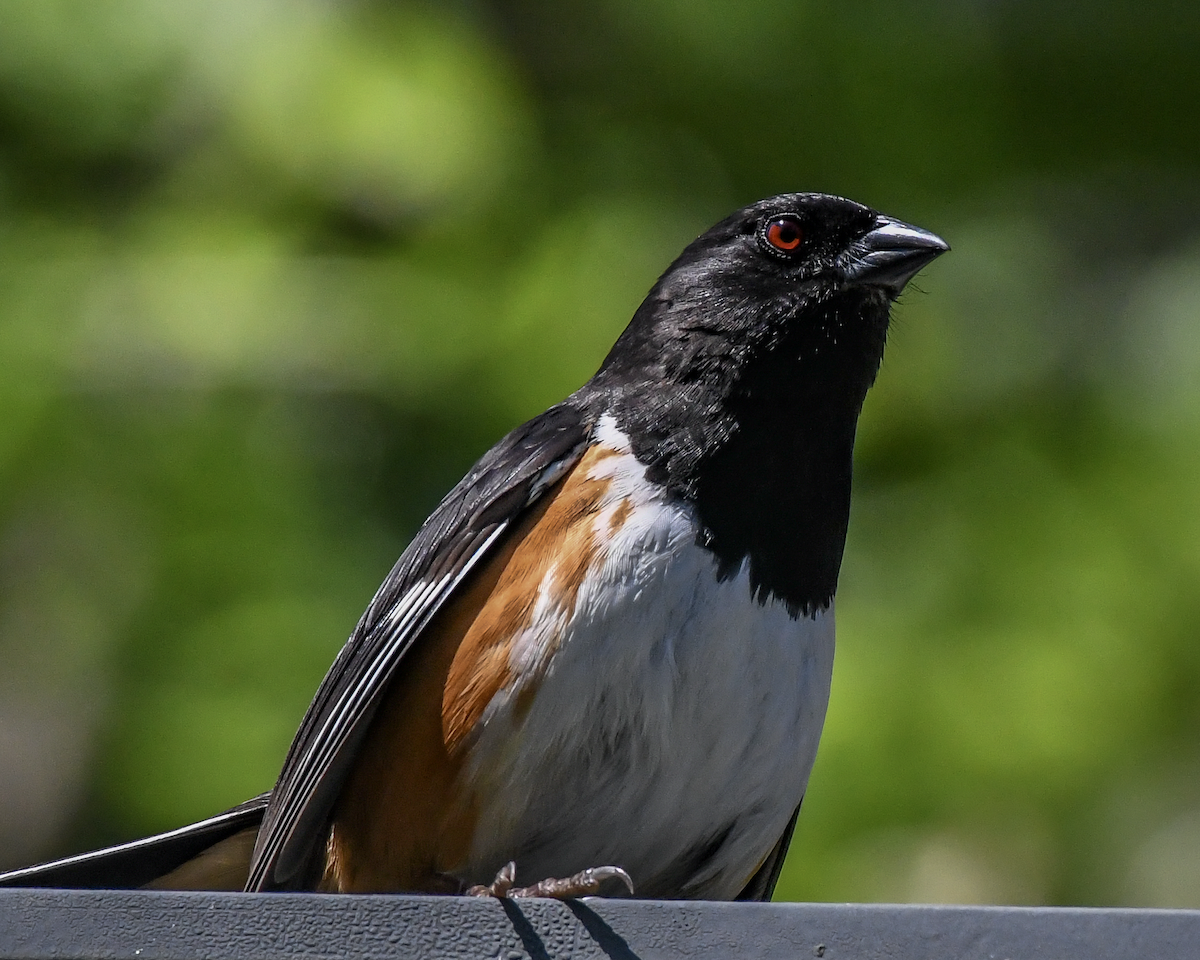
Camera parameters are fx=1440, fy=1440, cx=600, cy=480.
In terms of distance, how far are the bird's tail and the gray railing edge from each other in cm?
90

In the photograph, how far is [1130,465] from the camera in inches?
151

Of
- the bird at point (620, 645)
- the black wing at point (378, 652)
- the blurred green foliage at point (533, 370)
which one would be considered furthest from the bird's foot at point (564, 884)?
the blurred green foliage at point (533, 370)

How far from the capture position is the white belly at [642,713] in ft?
7.45

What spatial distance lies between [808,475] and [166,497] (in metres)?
1.94

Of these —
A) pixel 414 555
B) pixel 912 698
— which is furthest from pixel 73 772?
pixel 912 698

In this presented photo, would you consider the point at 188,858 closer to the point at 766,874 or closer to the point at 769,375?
the point at 766,874

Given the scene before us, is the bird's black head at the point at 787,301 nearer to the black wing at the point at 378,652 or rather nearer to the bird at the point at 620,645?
the bird at the point at 620,645

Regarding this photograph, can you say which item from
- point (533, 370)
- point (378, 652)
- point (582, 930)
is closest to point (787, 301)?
point (378, 652)

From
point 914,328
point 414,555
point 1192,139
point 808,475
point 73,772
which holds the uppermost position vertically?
point 1192,139

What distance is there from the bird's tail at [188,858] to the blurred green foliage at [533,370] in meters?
0.87

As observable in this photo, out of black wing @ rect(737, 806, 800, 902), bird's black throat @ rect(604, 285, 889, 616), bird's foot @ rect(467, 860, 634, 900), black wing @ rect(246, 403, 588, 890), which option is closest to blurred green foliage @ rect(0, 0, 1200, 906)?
black wing @ rect(737, 806, 800, 902)

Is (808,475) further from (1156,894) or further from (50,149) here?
(50,149)

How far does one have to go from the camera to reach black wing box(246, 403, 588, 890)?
2477 millimetres

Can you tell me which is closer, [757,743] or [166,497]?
[757,743]
